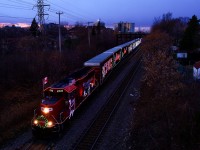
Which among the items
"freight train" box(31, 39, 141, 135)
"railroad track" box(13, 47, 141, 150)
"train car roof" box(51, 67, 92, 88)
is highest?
"train car roof" box(51, 67, 92, 88)

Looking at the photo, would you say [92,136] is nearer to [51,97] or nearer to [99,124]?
[99,124]

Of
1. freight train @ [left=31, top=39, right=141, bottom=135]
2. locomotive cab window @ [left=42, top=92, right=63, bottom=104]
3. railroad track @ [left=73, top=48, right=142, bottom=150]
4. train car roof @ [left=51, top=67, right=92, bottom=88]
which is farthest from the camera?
train car roof @ [left=51, top=67, right=92, bottom=88]

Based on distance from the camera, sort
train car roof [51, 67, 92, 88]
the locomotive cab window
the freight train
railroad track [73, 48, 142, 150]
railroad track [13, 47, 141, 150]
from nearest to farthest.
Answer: railroad track [13, 47, 141, 150], railroad track [73, 48, 142, 150], the freight train, the locomotive cab window, train car roof [51, 67, 92, 88]

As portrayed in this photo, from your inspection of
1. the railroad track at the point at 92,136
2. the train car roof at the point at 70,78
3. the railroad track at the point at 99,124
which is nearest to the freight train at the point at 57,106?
the train car roof at the point at 70,78

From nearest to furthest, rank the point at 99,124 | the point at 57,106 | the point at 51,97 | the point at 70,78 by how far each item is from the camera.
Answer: the point at 57,106 < the point at 51,97 < the point at 99,124 < the point at 70,78

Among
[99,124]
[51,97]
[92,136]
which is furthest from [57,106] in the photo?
[99,124]

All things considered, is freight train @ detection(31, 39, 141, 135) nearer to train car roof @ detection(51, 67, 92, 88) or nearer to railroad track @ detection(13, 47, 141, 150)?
train car roof @ detection(51, 67, 92, 88)

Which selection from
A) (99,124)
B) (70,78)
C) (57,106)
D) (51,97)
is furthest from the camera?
(70,78)

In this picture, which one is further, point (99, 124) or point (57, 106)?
point (99, 124)

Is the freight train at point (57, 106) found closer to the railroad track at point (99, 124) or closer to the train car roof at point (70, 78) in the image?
the train car roof at point (70, 78)

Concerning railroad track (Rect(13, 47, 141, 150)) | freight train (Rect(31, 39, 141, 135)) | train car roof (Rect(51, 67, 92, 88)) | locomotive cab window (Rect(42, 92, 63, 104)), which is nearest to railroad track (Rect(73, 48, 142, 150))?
railroad track (Rect(13, 47, 141, 150))

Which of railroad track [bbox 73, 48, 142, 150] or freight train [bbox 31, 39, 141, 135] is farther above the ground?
freight train [bbox 31, 39, 141, 135]

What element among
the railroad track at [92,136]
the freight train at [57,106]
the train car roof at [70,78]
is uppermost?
the train car roof at [70,78]

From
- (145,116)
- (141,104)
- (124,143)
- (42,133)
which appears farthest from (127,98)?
(42,133)
